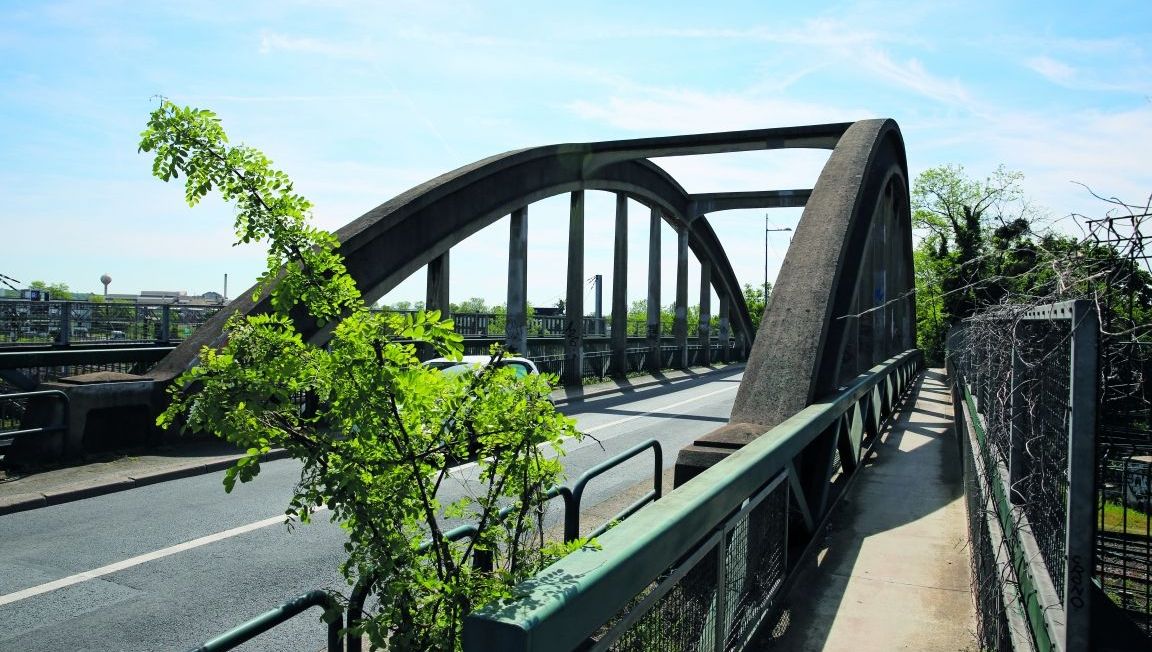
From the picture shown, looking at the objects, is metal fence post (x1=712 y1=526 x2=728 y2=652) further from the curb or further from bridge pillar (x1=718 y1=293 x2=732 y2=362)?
bridge pillar (x1=718 y1=293 x2=732 y2=362)

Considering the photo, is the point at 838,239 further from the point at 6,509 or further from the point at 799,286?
the point at 6,509

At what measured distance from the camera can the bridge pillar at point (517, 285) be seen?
20781 millimetres

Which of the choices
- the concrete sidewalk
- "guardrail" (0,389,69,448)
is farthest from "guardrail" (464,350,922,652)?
"guardrail" (0,389,69,448)

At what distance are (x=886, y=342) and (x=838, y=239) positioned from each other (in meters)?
10.2

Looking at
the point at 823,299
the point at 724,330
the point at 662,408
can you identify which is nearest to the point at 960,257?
the point at 662,408

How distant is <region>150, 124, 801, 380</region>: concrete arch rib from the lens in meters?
14.1

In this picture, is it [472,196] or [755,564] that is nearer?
[755,564]

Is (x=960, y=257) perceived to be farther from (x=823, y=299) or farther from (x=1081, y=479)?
(x=1081, y=479)

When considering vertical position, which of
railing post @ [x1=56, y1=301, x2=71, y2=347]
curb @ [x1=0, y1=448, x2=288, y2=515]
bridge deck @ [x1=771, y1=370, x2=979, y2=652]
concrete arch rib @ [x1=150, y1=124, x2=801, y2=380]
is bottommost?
curb @ [x1=0, y1=448, x2=288, y2=515]

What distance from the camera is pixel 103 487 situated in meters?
9.01

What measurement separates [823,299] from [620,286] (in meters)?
18.4

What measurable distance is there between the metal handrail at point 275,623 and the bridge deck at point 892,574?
111 inches

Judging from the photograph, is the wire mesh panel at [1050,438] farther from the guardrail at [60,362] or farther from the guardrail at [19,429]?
the guardrail at [60,362]

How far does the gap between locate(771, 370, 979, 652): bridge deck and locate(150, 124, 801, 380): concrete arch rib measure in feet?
24.4
